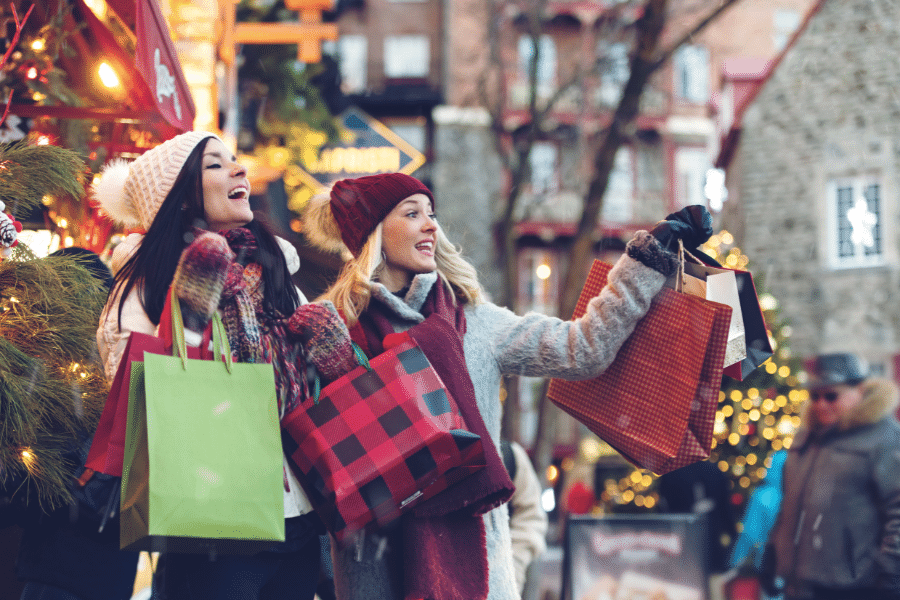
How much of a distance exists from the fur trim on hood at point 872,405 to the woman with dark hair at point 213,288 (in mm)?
3365

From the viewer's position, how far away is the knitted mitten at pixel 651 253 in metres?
2.46

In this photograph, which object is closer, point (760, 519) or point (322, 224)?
point (322, 224)

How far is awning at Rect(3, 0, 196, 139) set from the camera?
342cm

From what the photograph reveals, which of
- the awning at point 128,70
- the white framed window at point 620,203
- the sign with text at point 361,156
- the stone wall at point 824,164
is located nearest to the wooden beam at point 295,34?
the sign with text at point 361,156

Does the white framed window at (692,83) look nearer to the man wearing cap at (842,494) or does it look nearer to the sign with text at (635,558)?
the sign with text at (635,558)

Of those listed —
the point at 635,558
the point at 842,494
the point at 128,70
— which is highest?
the point at 128,70

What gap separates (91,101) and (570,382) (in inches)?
111

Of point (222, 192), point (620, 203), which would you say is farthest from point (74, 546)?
point (620, 203)

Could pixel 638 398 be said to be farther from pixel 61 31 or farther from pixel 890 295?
pixel 890 295

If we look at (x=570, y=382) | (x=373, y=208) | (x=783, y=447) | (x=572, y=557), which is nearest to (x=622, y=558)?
(x=572, y=557)

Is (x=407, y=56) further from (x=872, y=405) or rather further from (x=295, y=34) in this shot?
(x=872, y=405)

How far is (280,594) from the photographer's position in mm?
2273

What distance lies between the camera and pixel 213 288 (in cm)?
204

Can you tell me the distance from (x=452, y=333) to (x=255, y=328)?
0.56m
